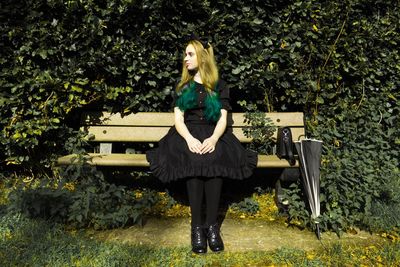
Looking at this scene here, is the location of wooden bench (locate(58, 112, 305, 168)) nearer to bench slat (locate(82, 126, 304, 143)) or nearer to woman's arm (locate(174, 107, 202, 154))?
bench slat (locate(82, 126, 304, 143))

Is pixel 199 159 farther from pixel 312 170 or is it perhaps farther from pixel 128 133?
pixel 128 133

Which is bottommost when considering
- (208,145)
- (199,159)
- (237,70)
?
(199,159)

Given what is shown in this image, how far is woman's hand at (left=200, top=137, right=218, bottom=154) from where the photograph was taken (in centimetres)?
300

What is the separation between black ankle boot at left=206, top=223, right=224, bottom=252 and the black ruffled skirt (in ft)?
1.37

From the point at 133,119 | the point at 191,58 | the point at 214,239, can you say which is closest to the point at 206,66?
the point at 191,58

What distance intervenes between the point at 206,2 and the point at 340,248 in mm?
2475

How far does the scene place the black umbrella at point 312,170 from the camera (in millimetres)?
3012

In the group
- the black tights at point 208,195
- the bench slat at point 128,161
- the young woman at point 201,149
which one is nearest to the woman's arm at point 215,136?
the young woman at point 201,149

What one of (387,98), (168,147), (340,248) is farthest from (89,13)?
(387,98)

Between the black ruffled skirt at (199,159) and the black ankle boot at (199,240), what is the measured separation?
0.42 m

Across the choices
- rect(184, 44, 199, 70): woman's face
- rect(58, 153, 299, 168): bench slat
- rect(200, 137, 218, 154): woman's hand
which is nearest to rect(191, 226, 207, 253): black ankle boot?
rect(200, 137, 218, 154): woman's hand

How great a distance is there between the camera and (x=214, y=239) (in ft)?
9.27

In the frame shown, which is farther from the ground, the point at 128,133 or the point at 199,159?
the point at 128,133

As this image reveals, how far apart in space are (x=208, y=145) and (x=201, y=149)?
0.23 feet
